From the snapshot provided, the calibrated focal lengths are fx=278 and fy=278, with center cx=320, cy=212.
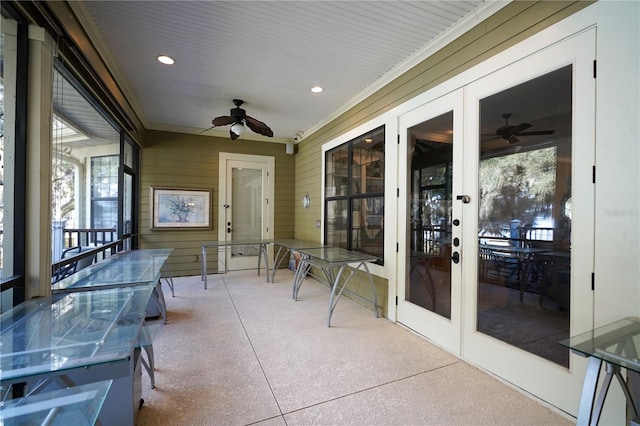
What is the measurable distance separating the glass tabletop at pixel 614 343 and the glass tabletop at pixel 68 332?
1.90 meters

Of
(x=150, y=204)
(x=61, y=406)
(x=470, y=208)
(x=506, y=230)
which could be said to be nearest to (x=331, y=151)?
(x=470, y=208)

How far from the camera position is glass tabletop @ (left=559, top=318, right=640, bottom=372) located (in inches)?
44.1

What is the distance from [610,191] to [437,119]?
1479 millimetres

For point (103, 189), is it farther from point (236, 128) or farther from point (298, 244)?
point (298, 244)

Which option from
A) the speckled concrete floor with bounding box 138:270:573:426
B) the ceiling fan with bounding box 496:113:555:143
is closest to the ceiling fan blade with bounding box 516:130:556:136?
the ceiling fan with bounding box 496:113:555:143

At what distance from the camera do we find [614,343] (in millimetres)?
1253

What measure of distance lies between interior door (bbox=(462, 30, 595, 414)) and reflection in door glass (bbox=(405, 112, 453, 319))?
0.79 ft

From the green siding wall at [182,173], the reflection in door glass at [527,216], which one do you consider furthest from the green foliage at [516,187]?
the green siding wall at [182,173]

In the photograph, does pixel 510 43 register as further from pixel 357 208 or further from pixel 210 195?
pixel 210 195

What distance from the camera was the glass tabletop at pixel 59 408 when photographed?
1014 millimetres

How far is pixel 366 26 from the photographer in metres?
2.48

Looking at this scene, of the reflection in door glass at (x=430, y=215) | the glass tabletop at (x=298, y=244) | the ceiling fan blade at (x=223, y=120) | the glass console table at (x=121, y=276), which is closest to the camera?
the glass console table at (x=121, y=276)

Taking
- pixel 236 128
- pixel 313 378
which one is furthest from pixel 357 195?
pixel 313 378

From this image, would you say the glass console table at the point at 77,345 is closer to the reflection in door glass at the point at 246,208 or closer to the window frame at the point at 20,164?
the window frame at the point at 20,164
